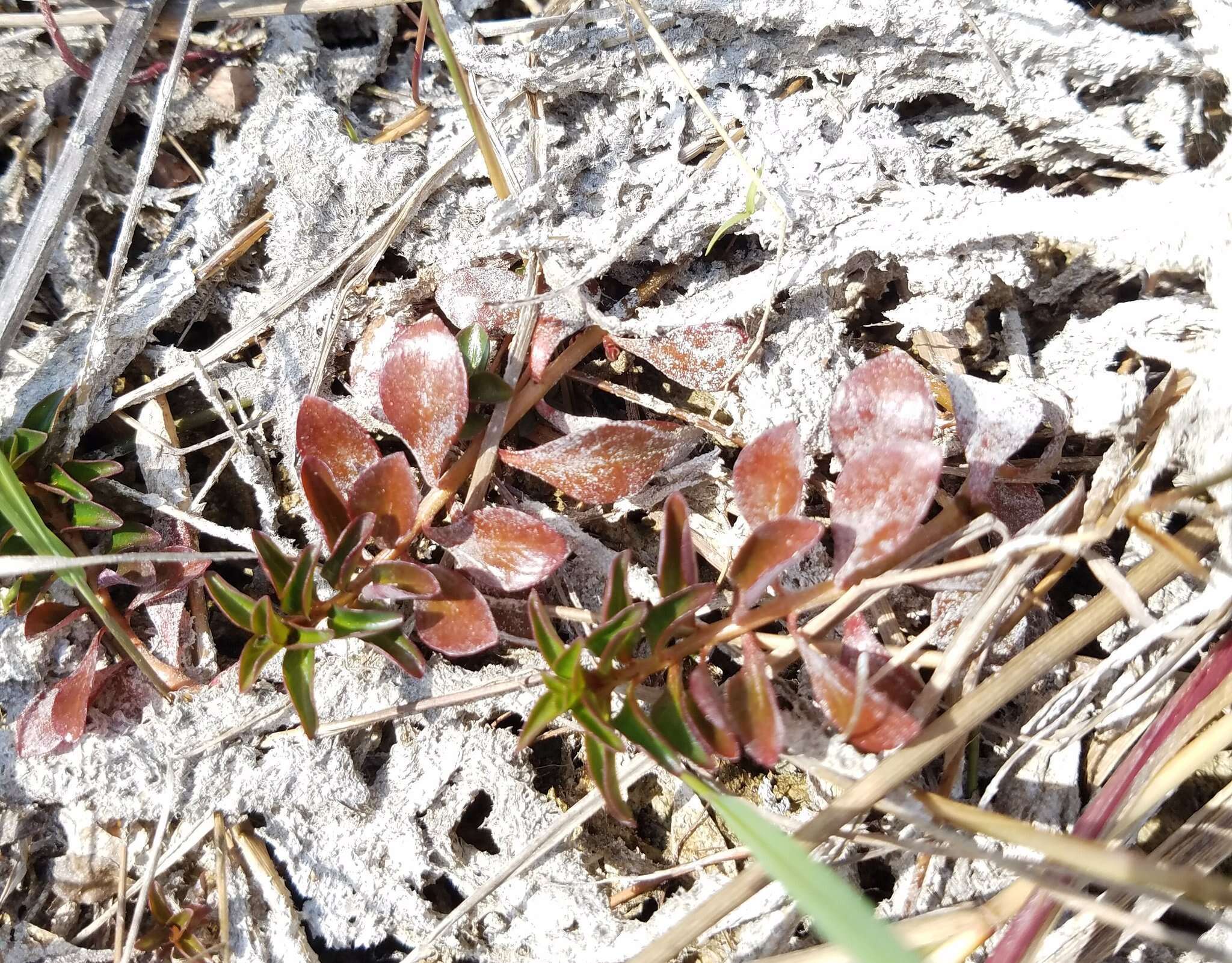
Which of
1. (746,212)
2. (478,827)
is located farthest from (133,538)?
(746,212)

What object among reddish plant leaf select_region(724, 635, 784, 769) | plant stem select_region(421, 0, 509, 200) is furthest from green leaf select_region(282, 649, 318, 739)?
plant stem select_region(421, 0, 509, 200)

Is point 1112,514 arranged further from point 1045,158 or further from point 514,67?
point 514,67

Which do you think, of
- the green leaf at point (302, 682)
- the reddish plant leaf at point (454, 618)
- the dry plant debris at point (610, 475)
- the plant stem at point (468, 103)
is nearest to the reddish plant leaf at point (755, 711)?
the dry plant debris at point (610, 475)

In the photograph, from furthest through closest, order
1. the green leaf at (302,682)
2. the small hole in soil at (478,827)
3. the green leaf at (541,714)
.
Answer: the small hole in soil at (478,827), the green leaf at (302,682), the green leaf at (541,714)

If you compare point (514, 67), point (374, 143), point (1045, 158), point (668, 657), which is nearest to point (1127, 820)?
point (668, 657)

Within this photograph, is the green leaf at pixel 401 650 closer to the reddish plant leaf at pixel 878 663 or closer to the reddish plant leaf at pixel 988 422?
the reddish plant leaf at pixel 878 663

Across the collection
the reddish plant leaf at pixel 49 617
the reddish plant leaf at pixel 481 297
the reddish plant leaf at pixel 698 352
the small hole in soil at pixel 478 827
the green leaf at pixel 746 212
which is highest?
the green leaf at pixel 746 212
